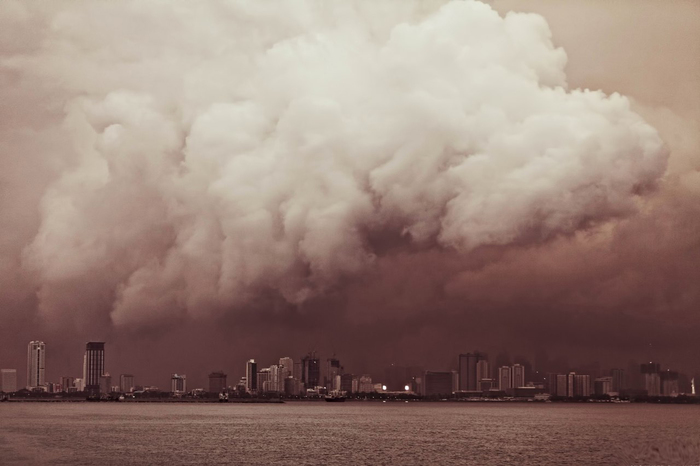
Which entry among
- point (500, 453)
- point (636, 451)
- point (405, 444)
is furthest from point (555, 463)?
point (405, 444)

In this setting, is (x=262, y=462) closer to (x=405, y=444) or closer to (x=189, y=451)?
(x=189, y=451)

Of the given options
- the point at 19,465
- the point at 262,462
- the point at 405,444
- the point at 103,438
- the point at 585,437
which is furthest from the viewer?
the point at 585,437

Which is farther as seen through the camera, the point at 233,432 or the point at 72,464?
the point at 233,432

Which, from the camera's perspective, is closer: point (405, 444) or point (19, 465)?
point (19, 465)

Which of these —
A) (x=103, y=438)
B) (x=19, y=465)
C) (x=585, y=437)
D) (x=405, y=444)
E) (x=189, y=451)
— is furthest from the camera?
(x=585, y=437)

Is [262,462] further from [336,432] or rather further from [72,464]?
[336,432]

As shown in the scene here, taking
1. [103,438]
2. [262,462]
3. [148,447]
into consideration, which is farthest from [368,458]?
[103,438]

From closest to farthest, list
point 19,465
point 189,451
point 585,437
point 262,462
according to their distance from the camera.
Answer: point 19,465 < point 262,462 < point 189,451 < point 585,437

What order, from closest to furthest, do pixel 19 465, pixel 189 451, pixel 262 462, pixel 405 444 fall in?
pixel 19 465 < pixel 262 462 < pixel 189 451 < pixel 405 444

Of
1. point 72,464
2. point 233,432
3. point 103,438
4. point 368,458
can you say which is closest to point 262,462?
point 368,458
